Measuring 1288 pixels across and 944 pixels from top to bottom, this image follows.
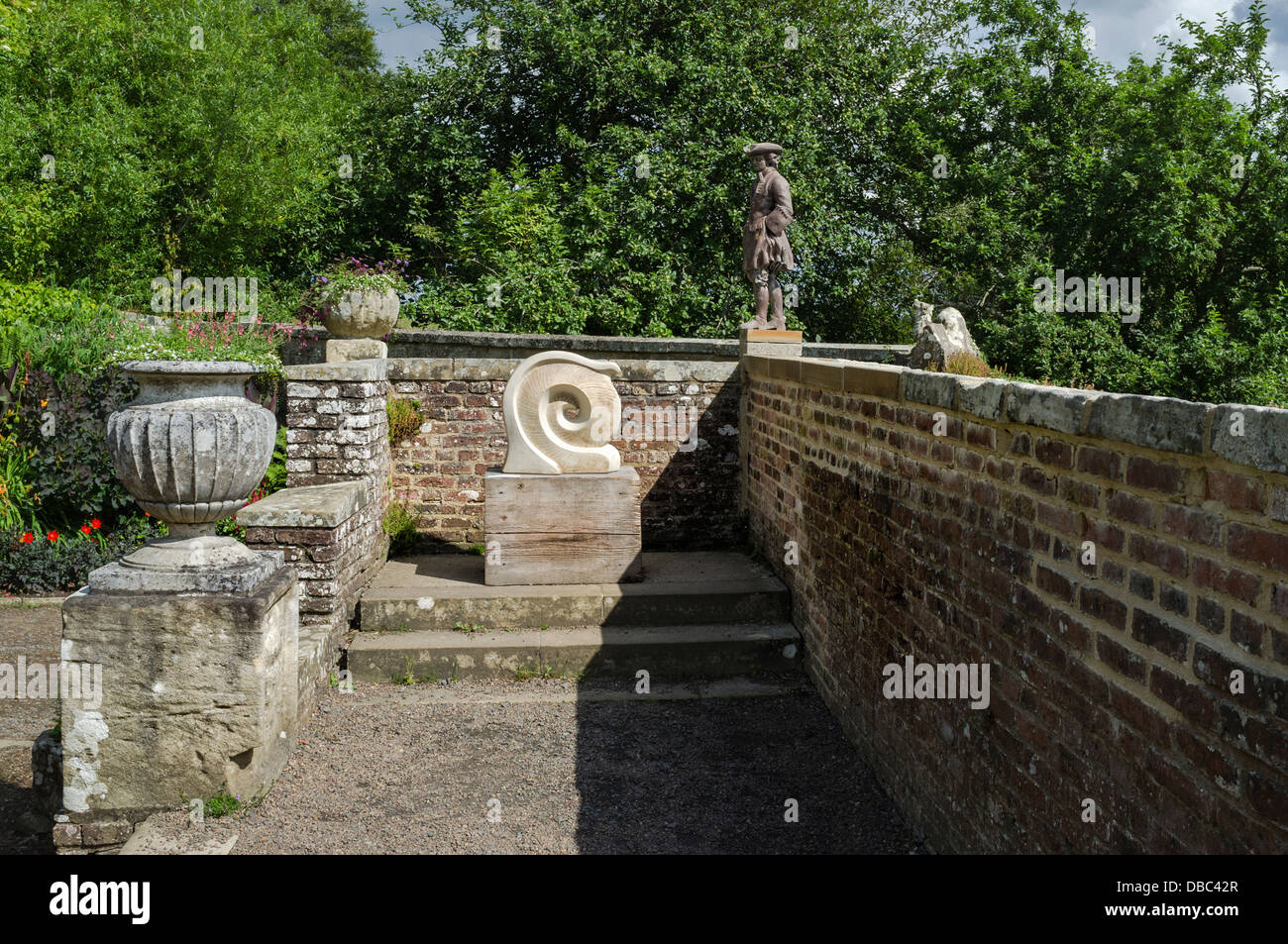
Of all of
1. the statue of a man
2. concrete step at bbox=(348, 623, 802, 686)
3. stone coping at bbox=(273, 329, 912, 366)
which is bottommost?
concrete step at bbox=(348, 623, 802, 686)

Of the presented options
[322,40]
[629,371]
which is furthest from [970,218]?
[322,40]

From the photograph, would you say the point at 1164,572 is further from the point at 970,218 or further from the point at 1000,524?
the point at 970,218

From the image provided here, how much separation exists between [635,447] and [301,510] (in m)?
3.41

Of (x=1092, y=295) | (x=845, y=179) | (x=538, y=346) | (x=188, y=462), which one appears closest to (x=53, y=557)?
(x=188, y=462)

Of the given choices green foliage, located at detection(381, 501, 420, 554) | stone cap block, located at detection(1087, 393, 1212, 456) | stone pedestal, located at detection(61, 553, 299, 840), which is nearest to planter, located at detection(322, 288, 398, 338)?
green foliage, located at detection(381, 501, 420, 554)

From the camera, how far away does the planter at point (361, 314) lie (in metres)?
8.42

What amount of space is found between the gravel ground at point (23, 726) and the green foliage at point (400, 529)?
8.32 ft

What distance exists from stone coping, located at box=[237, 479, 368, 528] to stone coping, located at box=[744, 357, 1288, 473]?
3576 millimetres

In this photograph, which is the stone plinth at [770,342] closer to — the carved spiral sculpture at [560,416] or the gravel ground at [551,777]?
the carved spiral sculpture at [560,416]

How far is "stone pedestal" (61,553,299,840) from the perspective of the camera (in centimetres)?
437

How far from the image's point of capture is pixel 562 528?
23.9ft

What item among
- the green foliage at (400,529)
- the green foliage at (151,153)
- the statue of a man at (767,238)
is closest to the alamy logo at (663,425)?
the statue of a man at (767,238)

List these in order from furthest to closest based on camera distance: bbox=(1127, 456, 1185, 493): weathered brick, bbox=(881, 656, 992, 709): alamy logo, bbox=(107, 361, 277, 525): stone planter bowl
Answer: bbox=(107, 361, 277, 525): stone planter bowl
bbox=(881, 656, 992, 709): alamy logo
bbox=(1127, 456, 1185, 493): weathered brick

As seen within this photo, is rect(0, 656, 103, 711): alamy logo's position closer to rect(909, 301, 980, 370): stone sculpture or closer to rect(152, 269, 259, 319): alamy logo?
rect(909, 301, 980, 370): stone sculpture
